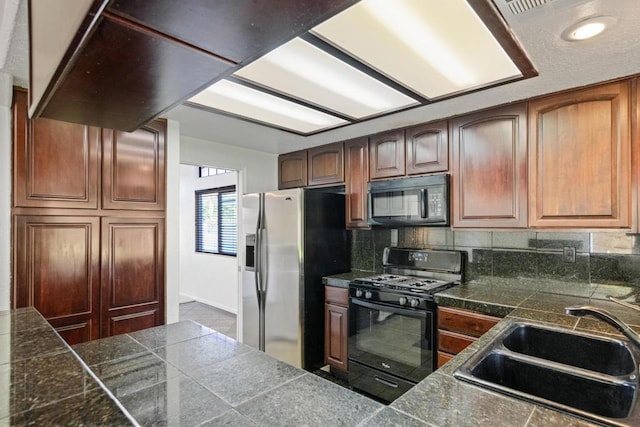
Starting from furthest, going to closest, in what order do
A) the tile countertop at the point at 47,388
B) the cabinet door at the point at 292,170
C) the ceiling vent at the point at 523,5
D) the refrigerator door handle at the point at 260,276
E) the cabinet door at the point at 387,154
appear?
the cabinet door at the point at 292,170, the refrigerator door handle at the point at 260,276, the cabinet door at the point at 387,154, the ceiling vent at the point at 523,5, the tile countertop at the point at 47,388

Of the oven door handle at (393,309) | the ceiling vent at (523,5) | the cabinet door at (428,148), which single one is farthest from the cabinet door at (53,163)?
the ceiling vent at (523,5)

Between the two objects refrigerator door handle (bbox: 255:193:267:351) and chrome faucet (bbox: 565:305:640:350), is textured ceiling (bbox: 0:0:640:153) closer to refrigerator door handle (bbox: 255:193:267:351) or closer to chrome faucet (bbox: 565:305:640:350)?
refrigerator door handle (bbox: 255:193:267:351)

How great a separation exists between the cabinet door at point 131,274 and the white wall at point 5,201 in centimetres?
50

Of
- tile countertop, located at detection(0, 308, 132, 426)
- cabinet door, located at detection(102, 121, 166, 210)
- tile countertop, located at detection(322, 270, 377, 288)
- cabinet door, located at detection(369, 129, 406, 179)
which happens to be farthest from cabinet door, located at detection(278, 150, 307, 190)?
tile countertop, located at detection(0, 308, 132, 426)

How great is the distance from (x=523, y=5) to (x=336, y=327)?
2580 millimetres

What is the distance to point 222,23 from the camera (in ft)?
2.23

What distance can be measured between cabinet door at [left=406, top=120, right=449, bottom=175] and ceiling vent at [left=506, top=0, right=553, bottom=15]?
1.41 metres

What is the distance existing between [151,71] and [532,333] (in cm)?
185

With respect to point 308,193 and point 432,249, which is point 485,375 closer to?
point 432,249

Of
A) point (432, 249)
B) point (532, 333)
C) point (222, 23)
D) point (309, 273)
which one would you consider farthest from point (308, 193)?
point (222, 23)

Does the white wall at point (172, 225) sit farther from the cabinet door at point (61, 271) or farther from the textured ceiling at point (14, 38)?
the textured ceiling at point (14, 38)

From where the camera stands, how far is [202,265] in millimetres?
5988

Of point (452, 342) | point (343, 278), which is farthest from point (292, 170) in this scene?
point (452, 342)

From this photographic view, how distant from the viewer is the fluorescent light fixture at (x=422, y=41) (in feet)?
4.13
